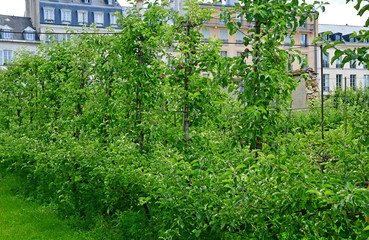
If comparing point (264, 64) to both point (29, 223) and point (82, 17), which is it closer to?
point (29, 223)

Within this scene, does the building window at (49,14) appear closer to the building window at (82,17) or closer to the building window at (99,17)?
the building window at (82,17)

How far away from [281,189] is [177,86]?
3.74 metres

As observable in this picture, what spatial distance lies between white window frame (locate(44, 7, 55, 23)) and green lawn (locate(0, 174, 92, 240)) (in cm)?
3753

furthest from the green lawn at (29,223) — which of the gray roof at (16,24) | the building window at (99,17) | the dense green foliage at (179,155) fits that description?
the building window at (99,17)

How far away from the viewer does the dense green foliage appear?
372 centimetres

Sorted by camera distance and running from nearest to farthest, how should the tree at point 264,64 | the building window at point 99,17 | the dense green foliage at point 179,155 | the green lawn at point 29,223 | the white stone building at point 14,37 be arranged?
the dense green foliage at point 179,155, the tree at point 264,64, the green lawn at point 29,223, the white stone building at point 14,37, the building window at point 99,17

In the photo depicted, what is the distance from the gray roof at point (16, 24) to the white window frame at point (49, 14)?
7.90ft

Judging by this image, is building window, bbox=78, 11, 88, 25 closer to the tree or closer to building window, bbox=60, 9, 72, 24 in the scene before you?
building window, bbox=60, 9, 72, 24

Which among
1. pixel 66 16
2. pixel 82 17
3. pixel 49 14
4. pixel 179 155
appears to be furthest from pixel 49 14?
pixel 179 155

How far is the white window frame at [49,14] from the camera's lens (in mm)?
44094

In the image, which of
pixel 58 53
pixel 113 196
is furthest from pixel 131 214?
pixel 58 53

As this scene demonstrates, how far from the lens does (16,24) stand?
45000mm

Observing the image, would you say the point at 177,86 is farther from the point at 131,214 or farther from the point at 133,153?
the point at 131,214

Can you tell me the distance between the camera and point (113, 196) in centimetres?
676
